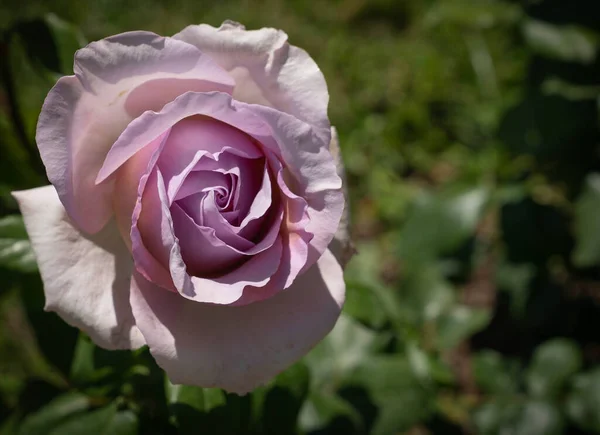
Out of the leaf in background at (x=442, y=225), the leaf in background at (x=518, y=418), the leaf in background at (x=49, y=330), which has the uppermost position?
the leaf in background at (x=49, y=330)

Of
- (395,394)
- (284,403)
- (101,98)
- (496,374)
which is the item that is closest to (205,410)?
(284,403)

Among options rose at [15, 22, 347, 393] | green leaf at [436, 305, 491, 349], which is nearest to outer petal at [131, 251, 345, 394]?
rose at [15, 22, 347, 393]

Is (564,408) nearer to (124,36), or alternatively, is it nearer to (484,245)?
(484,245)

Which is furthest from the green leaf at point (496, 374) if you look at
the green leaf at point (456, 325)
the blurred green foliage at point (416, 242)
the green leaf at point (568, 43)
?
the green leaf at point (568, 43)

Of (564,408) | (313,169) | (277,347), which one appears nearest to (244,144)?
(313,169)

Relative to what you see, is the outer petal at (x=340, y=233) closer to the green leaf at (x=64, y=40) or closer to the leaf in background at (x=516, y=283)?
the green leaf at (x=64, y=40)

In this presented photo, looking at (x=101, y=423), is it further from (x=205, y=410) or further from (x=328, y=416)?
(x=328, y=416)

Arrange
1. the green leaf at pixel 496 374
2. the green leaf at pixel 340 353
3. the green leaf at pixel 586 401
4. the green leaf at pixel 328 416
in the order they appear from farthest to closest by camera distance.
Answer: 1. the green leaf at pixel 496 374
2. the green leaf at pixel 586 401
3. the green leaf at pixel 340 353
4. the green leaf at pixel 328 416
